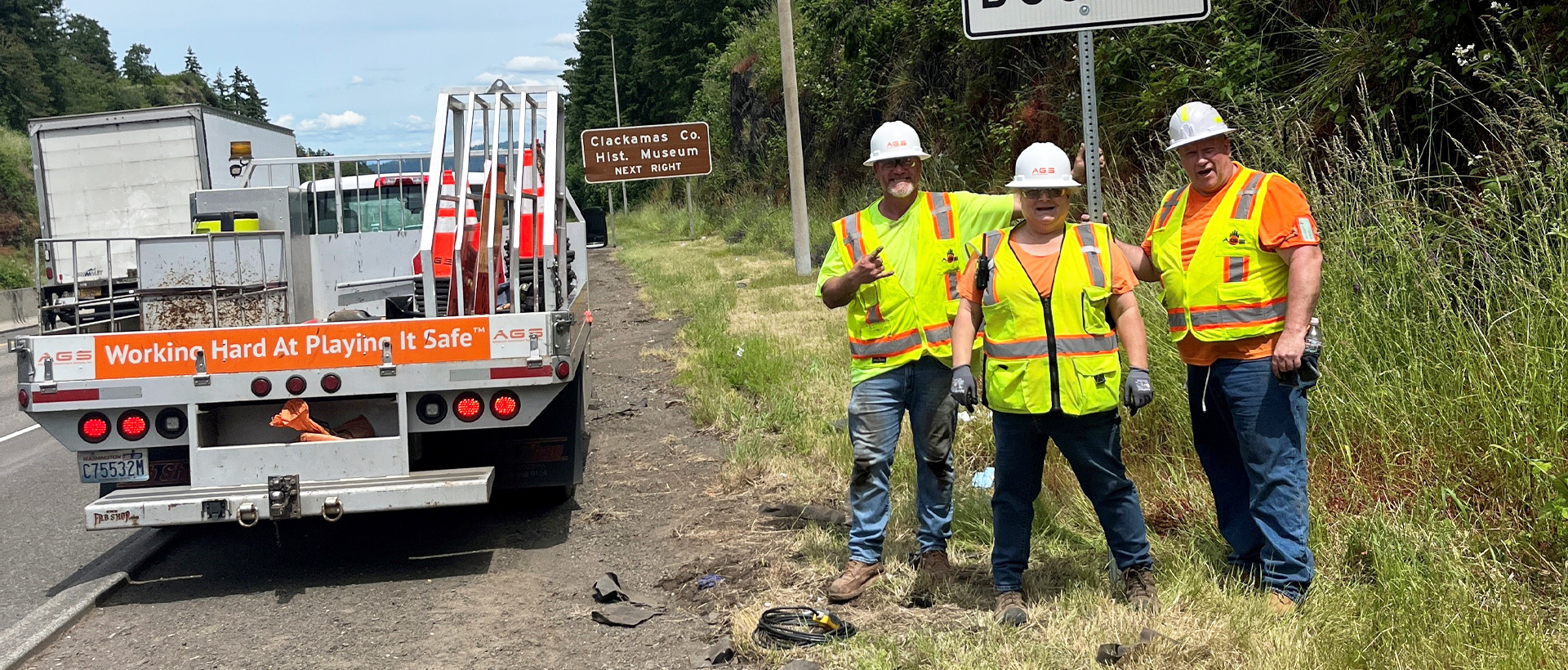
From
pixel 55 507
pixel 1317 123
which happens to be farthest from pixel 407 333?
pixel 1317 123

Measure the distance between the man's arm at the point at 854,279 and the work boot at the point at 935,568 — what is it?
1.07 metres

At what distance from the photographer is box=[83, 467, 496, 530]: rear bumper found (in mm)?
5820

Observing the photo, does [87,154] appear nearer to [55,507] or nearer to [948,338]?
[55,507]

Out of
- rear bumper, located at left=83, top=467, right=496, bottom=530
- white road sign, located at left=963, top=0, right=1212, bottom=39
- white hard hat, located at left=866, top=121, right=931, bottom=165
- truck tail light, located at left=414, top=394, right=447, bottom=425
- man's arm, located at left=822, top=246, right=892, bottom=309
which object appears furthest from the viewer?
truck tail light, located at left=414, top=394, right=447, bottom=425

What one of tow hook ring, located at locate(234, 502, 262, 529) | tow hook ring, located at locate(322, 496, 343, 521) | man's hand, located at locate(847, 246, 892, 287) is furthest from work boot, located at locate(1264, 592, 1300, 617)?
tow hook ring, located at locate(234, 502, 262, 529)

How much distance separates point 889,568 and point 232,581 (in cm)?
317

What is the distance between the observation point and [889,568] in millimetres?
5461

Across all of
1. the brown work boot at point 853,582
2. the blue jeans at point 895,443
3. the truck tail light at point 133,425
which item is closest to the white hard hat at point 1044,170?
the blue jeans at point 895,443

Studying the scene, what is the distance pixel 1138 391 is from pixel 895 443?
3.96 ft

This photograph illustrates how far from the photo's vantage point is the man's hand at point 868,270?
4.95 meters

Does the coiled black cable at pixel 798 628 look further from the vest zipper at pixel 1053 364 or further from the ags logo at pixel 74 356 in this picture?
the ags logo at pixel 74 356

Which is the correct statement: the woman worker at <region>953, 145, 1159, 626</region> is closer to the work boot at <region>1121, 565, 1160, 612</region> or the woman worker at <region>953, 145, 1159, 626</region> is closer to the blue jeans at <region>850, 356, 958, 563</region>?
the work boot at <region>1121, 565, 1160, 612</region>

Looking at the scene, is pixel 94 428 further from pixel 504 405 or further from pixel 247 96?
pixel 247 96

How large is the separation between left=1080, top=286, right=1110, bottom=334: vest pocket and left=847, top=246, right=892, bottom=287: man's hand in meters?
0.81
